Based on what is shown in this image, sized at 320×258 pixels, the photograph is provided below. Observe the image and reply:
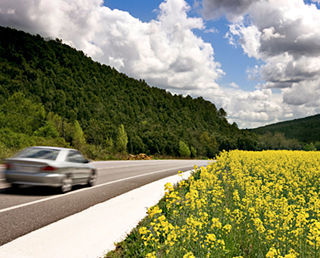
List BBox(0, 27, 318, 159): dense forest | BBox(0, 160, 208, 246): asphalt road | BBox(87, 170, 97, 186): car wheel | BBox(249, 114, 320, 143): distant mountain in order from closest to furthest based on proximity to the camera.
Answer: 1. BBox(0, 160, 208, 246): asphalt road
2. BBox(87, 170, 97, 186): car wheel
3. BBox(0, 27, 318, 159): dense forest
4. BBox(249, 114, 320, 143): distant mountain

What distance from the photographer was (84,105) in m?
74.8

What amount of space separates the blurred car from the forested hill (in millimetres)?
18111

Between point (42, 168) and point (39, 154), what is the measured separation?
0.62 meters

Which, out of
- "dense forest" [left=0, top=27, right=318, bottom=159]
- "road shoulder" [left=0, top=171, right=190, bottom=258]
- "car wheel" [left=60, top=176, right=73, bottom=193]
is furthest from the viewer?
"dense forest" [left=0, top=27, right=318, bottom=159]

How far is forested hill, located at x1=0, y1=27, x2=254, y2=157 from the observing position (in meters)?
51.1

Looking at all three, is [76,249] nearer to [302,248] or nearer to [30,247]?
[30,247]

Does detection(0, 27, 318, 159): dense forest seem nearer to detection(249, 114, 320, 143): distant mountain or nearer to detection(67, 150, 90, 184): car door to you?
detection(67, 150, 90, 184): car door

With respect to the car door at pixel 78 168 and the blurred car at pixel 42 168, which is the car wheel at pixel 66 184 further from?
the car door at pixel 78 168

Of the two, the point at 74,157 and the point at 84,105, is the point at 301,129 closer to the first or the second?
the point at 84,105

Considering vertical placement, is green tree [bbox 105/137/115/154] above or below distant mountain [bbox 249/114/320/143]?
below

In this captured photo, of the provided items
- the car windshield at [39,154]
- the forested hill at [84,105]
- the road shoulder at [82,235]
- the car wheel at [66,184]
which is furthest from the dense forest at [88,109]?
the road shoulder at [82,235]

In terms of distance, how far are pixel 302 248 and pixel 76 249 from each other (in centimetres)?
323

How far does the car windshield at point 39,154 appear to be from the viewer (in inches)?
310

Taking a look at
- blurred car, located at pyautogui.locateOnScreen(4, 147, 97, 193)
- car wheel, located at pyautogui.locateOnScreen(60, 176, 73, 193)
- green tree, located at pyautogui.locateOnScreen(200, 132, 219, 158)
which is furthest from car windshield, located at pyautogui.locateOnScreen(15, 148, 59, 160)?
green tree, located at pyautogui.locateOnScreen(200, 132, 219, 158)
